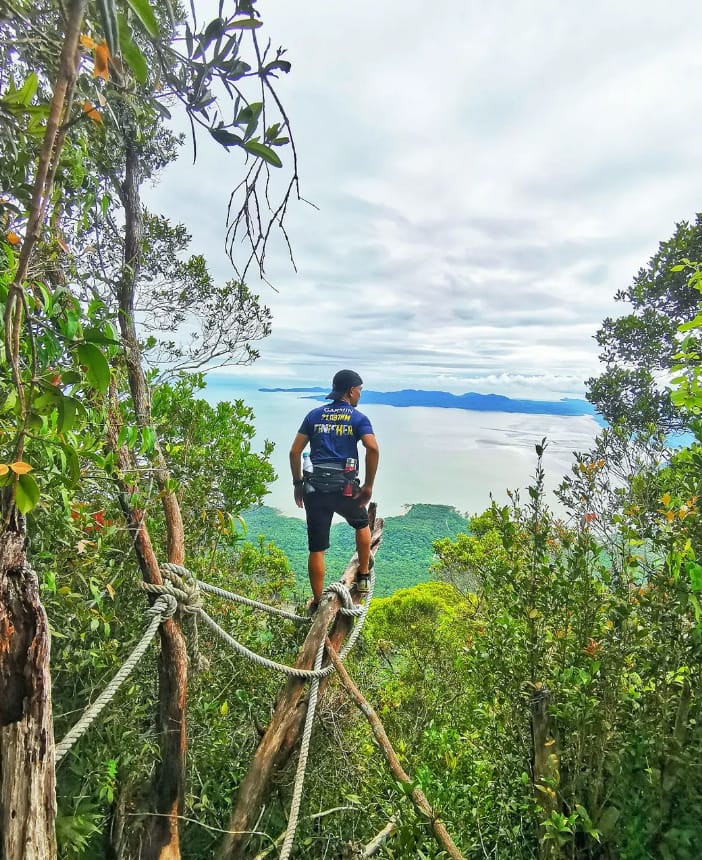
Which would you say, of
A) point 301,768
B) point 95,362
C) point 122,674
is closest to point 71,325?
point 95,362

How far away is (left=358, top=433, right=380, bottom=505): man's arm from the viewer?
11.5ft

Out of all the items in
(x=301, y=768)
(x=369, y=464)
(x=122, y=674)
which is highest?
(x=369, y=464)

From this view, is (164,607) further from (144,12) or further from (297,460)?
(144,12)

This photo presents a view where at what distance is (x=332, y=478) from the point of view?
354 centimetres

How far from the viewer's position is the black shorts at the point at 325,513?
3521mm

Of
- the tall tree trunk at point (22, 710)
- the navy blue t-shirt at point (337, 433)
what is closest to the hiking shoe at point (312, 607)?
the navy blue t-shirt at point (337, 433)

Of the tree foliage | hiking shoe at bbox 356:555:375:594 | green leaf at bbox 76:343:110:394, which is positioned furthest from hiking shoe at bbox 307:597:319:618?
the tree foliage

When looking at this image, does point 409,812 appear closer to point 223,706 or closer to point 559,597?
point 559,597

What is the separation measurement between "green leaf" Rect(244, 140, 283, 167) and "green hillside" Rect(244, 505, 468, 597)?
20515 millimetres

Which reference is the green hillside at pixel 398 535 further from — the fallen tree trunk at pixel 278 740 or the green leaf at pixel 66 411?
the green leaf at pixel 66 411

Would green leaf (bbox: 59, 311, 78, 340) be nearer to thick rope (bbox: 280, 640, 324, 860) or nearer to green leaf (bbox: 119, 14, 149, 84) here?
green leaf (bbox: 119, 14, 149, 84)

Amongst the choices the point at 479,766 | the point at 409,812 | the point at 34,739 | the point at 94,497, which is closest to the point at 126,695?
the point at 94,497

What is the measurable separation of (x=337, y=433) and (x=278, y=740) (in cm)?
194

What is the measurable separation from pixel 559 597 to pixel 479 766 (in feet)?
3.16
